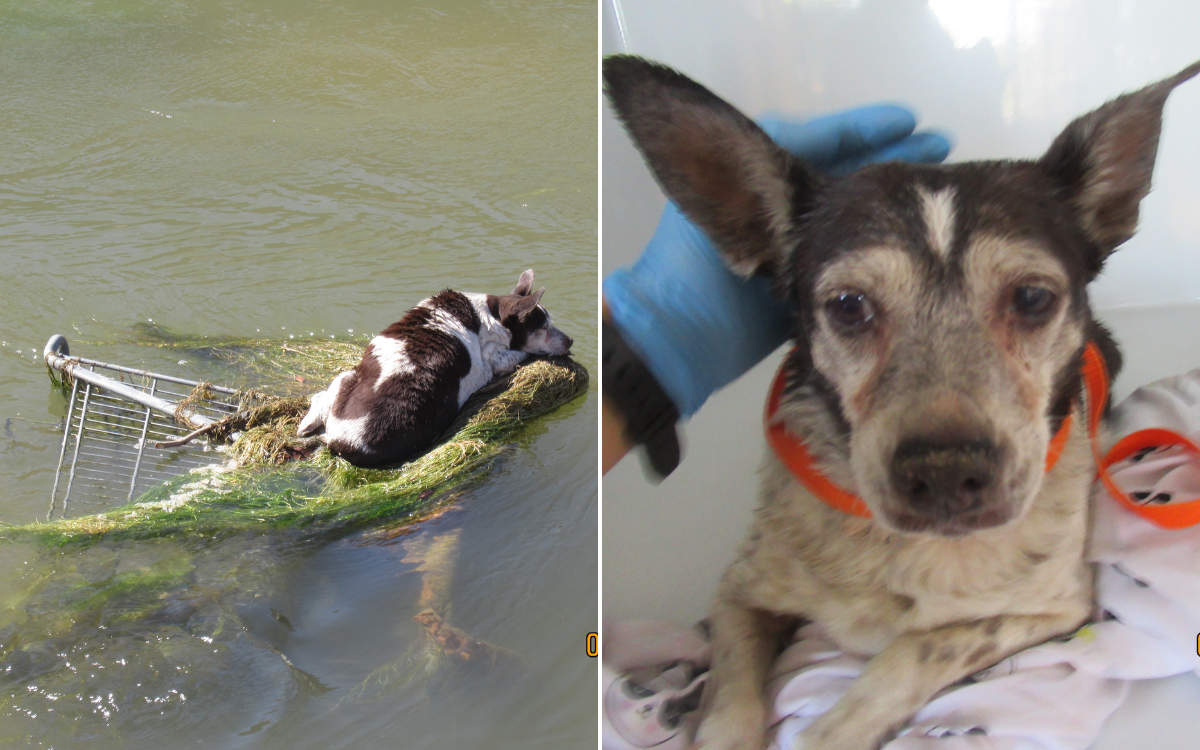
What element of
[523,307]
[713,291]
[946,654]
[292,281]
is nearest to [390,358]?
[523,307]

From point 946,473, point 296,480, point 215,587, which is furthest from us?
point 296,480

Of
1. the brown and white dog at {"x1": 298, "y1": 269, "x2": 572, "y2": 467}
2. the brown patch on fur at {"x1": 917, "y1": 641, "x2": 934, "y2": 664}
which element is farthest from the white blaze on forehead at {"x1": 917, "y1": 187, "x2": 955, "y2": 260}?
the brown and white dog at {"x1": 298, "y1": 269, "x2": 572, "y2": 467}

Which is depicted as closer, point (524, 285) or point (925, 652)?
point (925, 652)

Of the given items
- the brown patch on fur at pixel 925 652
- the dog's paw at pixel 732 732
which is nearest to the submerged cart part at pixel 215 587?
the dog's paw at pixel 732 732

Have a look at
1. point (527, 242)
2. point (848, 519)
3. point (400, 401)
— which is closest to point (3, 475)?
point (400, 401)

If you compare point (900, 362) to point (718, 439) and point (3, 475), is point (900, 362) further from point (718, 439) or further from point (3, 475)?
point (3, 475)

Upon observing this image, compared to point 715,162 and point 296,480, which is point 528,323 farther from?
point 715,162
